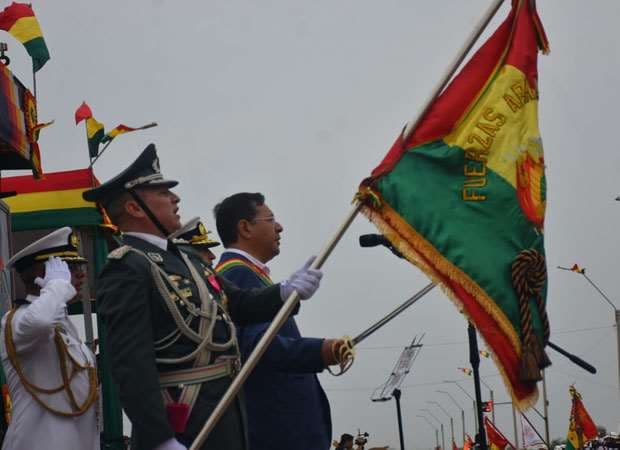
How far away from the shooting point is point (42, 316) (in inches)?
215

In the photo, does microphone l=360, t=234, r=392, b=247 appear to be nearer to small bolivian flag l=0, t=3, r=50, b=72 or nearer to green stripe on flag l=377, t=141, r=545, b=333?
green stripe on flag l=377, t=141, r=545, b=333

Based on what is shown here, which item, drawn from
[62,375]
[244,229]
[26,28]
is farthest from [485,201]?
[26,28]

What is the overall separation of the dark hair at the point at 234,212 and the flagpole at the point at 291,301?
1283 millimetres

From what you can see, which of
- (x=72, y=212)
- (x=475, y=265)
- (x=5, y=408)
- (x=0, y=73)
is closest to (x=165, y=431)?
(x=475, y=265)

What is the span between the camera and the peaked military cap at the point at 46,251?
609cm

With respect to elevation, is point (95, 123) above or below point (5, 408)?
above

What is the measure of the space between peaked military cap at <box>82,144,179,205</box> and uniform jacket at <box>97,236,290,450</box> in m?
0.24

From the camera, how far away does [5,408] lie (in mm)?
6875

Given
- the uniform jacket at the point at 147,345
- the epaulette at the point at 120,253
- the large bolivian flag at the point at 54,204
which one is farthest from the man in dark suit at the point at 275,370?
the large bolivian flag at the point at 54,204

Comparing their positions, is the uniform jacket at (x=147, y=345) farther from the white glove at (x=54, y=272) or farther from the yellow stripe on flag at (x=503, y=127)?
the yellow stripe on flag at (x=503, y=127)

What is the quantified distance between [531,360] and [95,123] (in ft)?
24.3

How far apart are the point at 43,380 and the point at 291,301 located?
191 cm

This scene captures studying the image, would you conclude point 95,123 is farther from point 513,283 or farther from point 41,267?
point 513,283

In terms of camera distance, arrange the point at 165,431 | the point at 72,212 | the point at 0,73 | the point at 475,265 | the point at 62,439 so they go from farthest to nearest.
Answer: the point at 72,212
the point at 0,73
the point at 62,439
the point at 475,265
the point at 165,431
